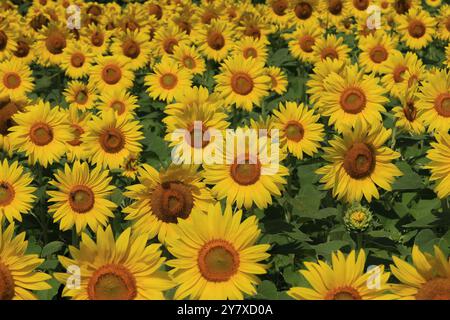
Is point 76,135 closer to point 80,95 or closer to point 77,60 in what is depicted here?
point 80,95

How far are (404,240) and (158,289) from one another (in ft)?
7.28

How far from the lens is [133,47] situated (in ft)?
28.9

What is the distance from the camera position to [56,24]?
9.27 metres

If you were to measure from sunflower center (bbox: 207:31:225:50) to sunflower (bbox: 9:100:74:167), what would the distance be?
404 cm

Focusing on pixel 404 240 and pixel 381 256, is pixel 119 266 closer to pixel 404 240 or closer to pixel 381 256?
pixel 381 256

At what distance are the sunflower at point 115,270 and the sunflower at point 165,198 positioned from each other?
0.75m

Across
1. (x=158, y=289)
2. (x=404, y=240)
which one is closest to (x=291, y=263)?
(x=404, y=240)

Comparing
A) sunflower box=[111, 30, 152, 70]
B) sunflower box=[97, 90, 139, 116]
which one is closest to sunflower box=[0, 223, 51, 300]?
sunflower box=[97, 90, 139, 116]

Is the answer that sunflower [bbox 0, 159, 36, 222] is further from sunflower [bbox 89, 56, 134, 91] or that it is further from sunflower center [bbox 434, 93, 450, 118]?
sunflower center [bbox 434, 93, 450, 118]

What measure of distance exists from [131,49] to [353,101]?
4.52 m

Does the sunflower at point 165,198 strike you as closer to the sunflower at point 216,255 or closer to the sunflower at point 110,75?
the sunflower at point 216,255

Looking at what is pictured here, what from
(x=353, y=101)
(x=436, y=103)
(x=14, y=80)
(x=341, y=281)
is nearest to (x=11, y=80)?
(x=14, y=80)

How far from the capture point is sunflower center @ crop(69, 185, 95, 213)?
4.50 meters

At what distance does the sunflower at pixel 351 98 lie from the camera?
560cm
